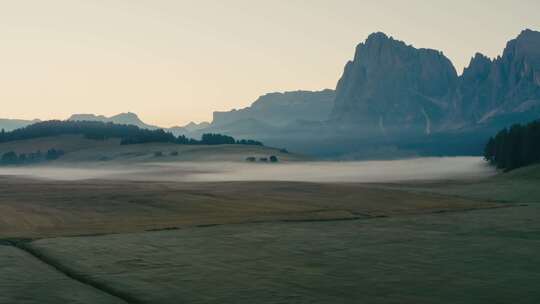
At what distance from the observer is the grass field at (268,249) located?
37.2m

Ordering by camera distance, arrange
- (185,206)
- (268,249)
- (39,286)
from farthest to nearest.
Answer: (185,206) → (268,249) → (39,286)

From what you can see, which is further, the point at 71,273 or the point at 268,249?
the point at 268,249

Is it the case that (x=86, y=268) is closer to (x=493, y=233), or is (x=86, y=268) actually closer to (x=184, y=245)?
(x=184, y=245)

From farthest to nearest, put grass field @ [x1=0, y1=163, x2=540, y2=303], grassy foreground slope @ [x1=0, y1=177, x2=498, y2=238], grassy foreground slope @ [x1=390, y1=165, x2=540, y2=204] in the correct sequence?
1. grassy foreground slope @ [x1=390, y1=165, x2=540, y2=204]
2. grassy foreground slope @ [x1=0, y1=177, x2=498, y2=238]
3. grass field @ [x1=0, y1=163, x2=540, y2=303]

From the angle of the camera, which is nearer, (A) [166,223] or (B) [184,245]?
(B) [184,245]

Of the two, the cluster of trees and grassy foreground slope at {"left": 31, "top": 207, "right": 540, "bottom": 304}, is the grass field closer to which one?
grassy foreground slope at {"left": 31, "top": 207, "right": 540, "bottom": 304}

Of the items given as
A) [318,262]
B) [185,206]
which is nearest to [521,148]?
[185,206]

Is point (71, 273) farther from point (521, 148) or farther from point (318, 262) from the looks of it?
point (521, 148)

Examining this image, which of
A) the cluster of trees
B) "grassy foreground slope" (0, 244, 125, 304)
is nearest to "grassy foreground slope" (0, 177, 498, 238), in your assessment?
"grassy foreground slope" (0, 244, 125, 304)

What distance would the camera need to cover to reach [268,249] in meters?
54.2

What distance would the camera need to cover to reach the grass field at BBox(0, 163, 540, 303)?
3722 cm

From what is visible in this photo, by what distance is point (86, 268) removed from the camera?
44.9 m

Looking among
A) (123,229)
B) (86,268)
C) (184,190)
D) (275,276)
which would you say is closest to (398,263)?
(275,276)

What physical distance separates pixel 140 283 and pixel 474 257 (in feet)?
80.1
